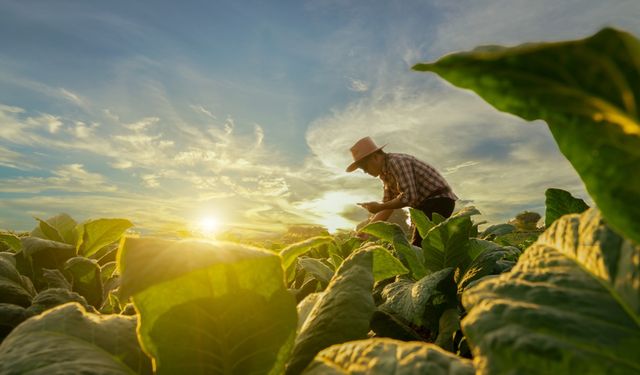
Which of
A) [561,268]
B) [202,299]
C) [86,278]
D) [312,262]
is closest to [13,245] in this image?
[86,278]

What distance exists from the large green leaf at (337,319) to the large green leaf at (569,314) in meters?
0.34

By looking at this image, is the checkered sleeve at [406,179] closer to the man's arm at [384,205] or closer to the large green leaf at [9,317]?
the man's arm at [384,205]

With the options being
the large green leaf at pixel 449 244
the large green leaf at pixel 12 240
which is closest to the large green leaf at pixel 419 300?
the large green leaf at pixel 449 244

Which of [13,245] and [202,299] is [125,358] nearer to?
[202,299]

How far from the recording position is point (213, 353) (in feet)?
3.08

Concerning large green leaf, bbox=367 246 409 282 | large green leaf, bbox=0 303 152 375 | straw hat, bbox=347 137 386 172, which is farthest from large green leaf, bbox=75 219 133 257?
straw hat, bbox=347 137 386 172

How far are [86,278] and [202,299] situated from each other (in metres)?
2.50

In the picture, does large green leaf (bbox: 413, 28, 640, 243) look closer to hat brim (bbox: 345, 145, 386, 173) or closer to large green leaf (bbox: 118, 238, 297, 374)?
large green leaf (bbox: 118, 238, 297, 374)

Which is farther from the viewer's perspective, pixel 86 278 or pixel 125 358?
pixel 86 278

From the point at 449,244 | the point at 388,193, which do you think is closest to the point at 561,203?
the point at 449,244

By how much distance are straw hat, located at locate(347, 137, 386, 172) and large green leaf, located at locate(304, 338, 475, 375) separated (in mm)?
8351

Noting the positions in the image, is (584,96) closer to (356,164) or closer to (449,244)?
(449,244)

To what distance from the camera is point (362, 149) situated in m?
9.52

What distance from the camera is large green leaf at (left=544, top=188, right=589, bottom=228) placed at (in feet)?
5.27
